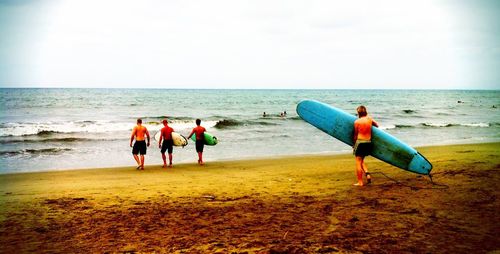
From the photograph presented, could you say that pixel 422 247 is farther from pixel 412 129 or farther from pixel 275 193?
Answer: pixel 412 129

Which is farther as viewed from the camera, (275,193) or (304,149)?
(304,149)

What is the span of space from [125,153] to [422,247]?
38.9 ft

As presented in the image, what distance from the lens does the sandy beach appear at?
4.13 m

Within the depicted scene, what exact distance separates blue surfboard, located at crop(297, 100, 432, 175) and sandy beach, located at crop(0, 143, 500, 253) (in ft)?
1.11

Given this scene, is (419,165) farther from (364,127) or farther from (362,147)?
(364,127)

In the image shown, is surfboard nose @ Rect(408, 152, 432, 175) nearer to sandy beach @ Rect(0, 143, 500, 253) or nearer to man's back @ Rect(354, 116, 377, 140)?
sandy beach @ Rect(0, 143, 500, 253)

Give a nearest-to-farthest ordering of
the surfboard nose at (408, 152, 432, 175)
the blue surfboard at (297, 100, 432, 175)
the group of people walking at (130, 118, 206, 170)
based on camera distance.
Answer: the surfboard nose at (408, 152, 432, 175) < the blue surfboard at (297, 100, 432, 175) < the group of people walking at (130, 118, 206, 170)

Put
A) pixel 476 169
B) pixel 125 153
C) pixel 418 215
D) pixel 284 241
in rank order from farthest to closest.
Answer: pixel 125 153 < pixel 476 169 < pixel 418 215 < pixel 284 241

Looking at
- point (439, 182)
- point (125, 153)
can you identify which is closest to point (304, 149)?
point (125, 153)

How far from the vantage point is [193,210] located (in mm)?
5555

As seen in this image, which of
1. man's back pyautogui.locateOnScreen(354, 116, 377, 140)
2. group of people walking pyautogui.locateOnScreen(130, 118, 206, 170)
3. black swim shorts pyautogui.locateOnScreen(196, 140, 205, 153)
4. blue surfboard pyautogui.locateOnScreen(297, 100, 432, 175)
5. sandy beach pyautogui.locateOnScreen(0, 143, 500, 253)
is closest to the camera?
sandy beach pyautogui.locateOnScreen(0, 143, 500, 253)

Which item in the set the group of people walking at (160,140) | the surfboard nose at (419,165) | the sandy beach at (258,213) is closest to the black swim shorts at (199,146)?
the group of people walking at (160,140)

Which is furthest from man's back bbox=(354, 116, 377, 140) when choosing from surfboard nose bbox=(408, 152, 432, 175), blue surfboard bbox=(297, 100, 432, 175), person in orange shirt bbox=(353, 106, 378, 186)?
surfboard nose bbox=(408, 152, 432, 175)

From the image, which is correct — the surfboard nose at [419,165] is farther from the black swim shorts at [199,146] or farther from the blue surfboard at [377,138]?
the black swim shorts at [199,146]
